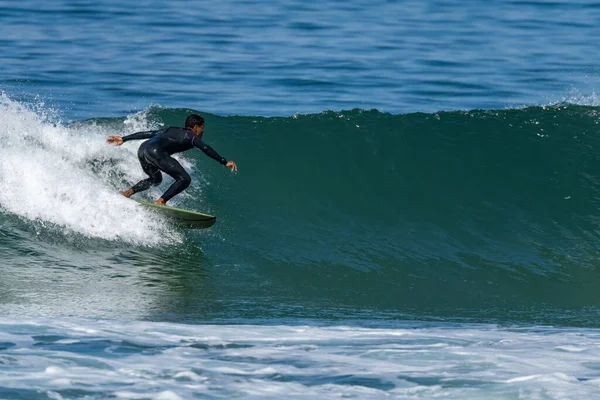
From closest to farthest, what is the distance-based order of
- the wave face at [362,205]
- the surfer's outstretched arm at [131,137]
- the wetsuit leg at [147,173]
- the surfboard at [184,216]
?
1. the wave face at [362,205]
2. the surfboard at [184,216]
3. the surfer's outstretched arm at [131,137]
4. the wetsuit leg at [147,173]

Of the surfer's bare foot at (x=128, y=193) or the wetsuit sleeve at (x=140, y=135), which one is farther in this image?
the surfer's bare foot at (x=128, y=193)

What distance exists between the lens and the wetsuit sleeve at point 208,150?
397 inches

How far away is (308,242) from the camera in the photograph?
37.1ft

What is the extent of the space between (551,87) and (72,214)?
11603 millimetres

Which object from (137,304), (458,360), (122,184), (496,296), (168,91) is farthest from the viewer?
(168,91)

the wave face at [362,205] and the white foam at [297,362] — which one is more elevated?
the wave face at [362,205]

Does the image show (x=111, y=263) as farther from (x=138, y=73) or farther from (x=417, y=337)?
(x=138, y=73)

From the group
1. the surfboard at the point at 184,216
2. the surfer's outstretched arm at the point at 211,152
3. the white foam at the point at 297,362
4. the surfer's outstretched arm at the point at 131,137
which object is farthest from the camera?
the surfer's outstretched arm at the point at 131,137

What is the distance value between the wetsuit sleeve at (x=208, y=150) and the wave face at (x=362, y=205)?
1014mm

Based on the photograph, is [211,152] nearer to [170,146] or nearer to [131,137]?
[170,146]

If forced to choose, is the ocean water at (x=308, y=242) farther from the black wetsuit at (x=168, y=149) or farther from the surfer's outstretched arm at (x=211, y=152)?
the surfer's outstretched arm at (x=211, y=152)

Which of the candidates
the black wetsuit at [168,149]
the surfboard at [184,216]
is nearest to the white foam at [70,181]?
the surfboard at [184,216]

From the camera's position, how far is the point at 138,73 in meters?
20.5

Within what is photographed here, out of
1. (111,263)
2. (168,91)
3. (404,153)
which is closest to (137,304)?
(111,263)
